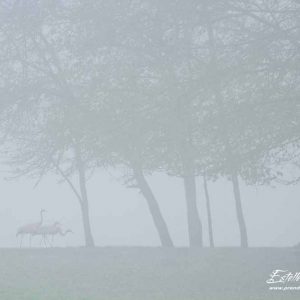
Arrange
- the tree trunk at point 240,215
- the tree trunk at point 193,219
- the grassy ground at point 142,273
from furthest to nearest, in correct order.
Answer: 1. the tree trunk at point 193,219
2. the tree trunk at point 240,215
3. the grassy ground at point 142,273

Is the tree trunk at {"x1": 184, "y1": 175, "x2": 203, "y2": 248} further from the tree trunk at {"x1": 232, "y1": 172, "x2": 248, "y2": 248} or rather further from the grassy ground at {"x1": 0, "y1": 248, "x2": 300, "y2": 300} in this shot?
the grassy ground at {"x1": 0, "y1": 248, "x2": 300, "y2": 300}

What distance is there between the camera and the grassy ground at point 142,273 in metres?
12.5

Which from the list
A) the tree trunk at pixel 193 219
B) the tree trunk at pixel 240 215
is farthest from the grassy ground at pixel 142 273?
the tree trunk at pixel 193 219

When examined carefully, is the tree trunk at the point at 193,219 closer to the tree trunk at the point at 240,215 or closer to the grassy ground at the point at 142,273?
the tree trunk at the point at 240,215

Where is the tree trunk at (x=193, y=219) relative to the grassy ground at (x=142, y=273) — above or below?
above

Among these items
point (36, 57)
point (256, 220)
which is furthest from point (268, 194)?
point (36, 57)

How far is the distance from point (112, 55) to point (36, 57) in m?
4.68

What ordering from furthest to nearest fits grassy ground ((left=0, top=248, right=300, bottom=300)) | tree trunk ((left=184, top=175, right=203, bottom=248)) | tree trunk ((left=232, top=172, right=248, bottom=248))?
tree trunk ((left=184, top=175, right=203, bottom=248))
tree trunk ((left=232, top=172, right=248, bottom=248))
grassy ground ((left=0, top=248, right=300, bottom=300))

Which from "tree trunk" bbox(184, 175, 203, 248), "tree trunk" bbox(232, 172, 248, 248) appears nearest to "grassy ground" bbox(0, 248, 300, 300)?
"tree trunk" bbox(232, 172, 248, 248)

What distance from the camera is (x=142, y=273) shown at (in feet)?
46.8

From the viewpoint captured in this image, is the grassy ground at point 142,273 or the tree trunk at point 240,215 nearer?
the grassy ground at point 142,273

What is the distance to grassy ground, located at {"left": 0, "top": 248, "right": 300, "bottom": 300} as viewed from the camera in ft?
40.9

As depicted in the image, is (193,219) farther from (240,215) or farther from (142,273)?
(142,273)

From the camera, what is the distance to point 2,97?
18469 millimetres
